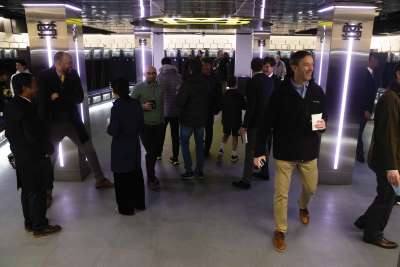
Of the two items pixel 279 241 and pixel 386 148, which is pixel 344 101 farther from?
pixel 279 241

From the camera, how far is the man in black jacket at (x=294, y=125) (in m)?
2.91

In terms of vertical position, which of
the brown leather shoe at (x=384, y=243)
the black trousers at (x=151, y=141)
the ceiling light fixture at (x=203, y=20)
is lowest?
the brown leather shoe at (x=384, y=243)

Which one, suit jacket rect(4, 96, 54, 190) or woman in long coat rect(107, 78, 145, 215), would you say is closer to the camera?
suit jacket rect(4, 96, 54, 190)

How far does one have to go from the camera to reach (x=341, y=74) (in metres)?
4.45

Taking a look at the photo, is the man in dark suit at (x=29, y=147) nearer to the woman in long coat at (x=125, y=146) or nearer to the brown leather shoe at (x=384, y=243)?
the woman in long coat at (x=125, y=146)

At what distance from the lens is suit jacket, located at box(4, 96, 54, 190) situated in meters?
2.97

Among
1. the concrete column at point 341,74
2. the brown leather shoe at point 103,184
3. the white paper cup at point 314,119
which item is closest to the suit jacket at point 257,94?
the concrete column at point 341,74

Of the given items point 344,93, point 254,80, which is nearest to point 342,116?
point 344,93

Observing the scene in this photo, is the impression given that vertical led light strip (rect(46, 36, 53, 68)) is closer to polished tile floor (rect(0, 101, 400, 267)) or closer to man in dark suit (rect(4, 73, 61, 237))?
man in dark suit (rect(4, 73, 61, 237))

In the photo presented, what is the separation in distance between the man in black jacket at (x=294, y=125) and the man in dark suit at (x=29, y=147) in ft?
6.65

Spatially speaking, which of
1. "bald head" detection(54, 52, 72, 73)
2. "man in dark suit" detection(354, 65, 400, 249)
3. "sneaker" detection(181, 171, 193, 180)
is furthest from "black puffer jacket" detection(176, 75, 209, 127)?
"man in dark suit" detection(354, 65, 400, 249)

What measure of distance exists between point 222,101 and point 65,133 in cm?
251

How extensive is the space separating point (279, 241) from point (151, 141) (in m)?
2.12

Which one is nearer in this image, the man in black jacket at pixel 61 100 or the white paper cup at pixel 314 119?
the white paper cup at pixel 314 119
